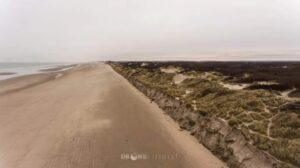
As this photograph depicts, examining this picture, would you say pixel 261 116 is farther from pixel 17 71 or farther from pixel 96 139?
pixel 17 71

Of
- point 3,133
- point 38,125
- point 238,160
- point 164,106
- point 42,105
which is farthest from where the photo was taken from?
point 42,105

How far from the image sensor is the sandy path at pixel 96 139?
960cm

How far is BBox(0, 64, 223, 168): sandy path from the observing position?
9602mm

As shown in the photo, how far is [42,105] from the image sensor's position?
2066 centimetres

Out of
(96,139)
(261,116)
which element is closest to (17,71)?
(96,139)

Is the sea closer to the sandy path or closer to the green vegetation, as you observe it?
the sandy path

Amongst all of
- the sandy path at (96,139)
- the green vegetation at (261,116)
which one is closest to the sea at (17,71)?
the sandy path at (96,139)

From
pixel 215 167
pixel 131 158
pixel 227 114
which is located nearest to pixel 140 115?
pixel 227 114

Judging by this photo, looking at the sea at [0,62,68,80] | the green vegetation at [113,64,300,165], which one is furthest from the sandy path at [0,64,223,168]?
the sea at [0,62,68,80]

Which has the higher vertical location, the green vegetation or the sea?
the green vegetation

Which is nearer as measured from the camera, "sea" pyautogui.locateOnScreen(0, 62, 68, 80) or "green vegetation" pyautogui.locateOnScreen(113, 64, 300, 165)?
"green vegetation" pyautogui.locateOnScreen(113, 64, 300, 165)

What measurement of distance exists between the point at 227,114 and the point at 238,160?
4.00m

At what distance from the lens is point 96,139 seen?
465 inches

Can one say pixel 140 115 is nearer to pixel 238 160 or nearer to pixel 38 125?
pixel 38 125
